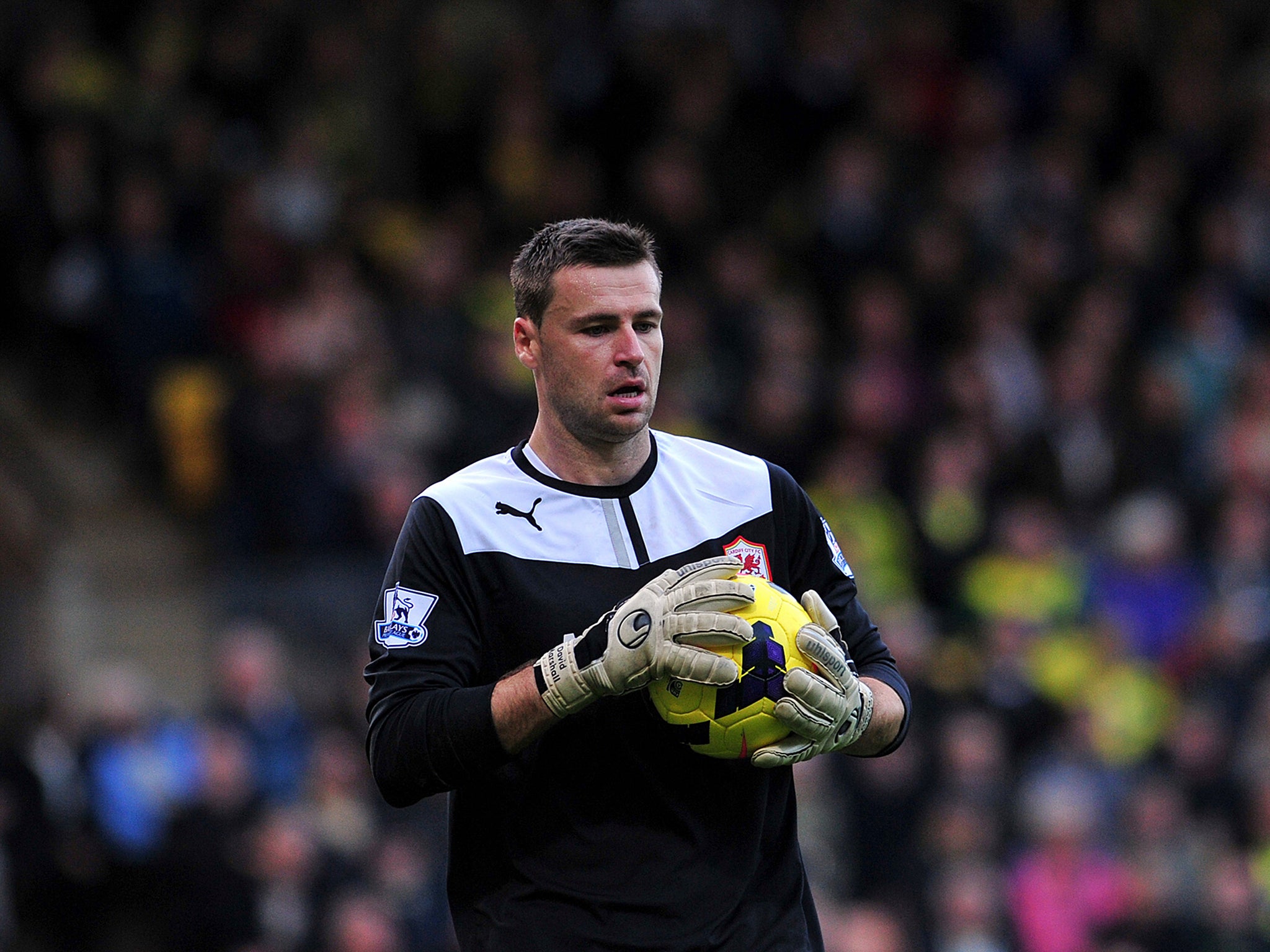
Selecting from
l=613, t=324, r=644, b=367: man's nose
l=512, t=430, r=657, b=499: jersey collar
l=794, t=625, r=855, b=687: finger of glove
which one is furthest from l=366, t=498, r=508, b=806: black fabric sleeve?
l=794, t=625, r=855, b=687: finger of glove

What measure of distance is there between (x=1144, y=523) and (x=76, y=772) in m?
6.10

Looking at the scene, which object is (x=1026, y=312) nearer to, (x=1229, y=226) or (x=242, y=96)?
(x=1229, y=226)

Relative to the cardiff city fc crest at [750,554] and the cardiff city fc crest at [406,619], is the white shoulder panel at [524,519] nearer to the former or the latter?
the cardiff city fc crest at [406,619]

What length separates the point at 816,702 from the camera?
3.61m

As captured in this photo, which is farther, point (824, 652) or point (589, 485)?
point (589, 485)

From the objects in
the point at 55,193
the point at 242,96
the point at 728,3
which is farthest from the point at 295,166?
the point at 728,3

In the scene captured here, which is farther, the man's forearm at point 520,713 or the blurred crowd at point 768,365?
the blurred crowd at point 768,365

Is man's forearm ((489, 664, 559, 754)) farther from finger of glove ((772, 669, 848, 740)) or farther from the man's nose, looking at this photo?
the man's nose

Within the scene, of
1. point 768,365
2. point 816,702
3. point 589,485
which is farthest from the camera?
point 768,365

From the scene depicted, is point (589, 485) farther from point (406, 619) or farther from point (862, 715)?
point (862, 715)

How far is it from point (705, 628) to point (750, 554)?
1.84 feet

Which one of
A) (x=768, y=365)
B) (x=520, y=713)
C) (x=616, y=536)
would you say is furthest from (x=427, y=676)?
(x=768, y=365)

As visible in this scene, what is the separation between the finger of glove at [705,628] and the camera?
3512mm

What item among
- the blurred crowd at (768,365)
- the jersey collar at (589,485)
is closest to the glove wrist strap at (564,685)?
the jersey collar at (589,485)
